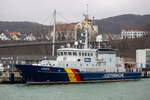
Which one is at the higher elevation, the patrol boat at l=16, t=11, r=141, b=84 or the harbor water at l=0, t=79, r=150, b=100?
the patrol boat at l=16, t=11, r=141, b=84

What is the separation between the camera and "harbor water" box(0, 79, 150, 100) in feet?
78.5

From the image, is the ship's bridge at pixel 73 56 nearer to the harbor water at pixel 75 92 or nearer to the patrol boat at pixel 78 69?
the patrol boat at pixel 78 69

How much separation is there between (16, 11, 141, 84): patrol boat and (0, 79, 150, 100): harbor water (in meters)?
1.22

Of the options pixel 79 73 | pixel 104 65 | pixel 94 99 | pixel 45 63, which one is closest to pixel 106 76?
pixel 104 65

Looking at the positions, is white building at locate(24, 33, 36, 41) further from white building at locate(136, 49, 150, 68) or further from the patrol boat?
the patrol boat

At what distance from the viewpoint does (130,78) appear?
1425 inches

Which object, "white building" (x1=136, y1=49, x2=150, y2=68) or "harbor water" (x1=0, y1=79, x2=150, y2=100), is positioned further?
"white building" (x1=136, y1=49, x2=150, y2=68)

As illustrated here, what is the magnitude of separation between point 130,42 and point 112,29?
325 ft

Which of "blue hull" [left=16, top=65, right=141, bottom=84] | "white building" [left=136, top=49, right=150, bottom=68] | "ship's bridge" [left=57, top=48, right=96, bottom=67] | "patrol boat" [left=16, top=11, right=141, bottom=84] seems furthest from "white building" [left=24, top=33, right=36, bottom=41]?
"blue hull" [left=16, top=65, right=141, bottom=84]

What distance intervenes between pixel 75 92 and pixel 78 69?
543cm

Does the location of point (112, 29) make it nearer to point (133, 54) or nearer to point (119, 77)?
point (133, 54)

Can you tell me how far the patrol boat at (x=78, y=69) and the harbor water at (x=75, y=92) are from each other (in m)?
1.22

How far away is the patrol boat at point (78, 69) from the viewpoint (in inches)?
1166

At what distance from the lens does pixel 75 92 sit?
2612cm
